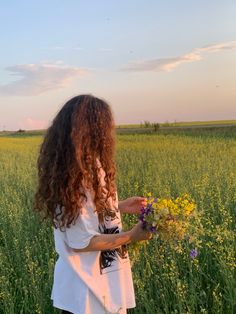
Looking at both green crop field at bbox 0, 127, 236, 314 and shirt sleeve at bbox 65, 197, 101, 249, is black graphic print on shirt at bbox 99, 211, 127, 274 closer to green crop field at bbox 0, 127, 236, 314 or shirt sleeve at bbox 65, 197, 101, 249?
shirt sleeve at bbox 65, 197, 101, 249

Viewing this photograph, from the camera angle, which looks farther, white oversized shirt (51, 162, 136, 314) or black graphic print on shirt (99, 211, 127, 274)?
black graphic print on shirt (99, 211, 127, 274)

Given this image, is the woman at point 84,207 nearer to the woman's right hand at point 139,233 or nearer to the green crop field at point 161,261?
the woman's right hand at point 139,233

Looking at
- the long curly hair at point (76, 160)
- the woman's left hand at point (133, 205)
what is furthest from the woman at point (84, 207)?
the woman's left hand at point (133, 205)

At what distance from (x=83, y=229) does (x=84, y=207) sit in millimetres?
100

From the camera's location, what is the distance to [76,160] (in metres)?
2.11

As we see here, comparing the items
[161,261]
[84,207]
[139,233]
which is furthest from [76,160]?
[161,261]

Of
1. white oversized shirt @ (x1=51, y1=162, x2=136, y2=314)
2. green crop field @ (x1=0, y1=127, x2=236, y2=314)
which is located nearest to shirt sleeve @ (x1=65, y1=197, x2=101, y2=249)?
white oversized shirt @ (x1=51, y1=162, x2=136, y2=314)

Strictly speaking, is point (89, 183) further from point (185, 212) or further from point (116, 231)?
point (185, 212)

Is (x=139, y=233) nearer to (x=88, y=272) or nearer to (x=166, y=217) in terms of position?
(x=166, y=217)

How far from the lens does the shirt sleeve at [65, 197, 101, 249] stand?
2.09 metres

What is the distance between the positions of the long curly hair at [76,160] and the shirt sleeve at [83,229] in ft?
0.09

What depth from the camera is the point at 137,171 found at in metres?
8.84

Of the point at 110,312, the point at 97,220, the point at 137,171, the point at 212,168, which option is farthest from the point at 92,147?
the point at 137,171

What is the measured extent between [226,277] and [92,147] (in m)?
1.43
